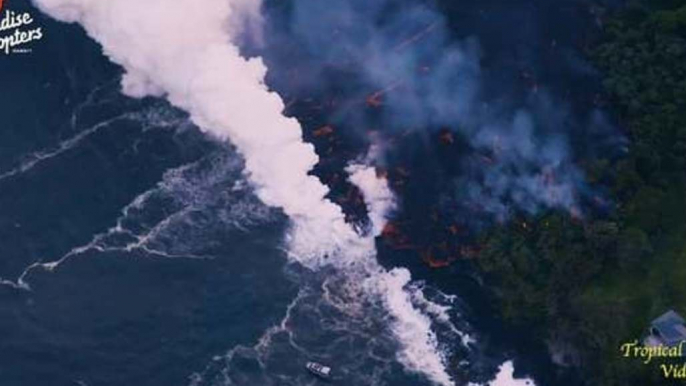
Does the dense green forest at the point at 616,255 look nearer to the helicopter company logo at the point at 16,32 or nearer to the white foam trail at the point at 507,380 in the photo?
the white foam trail at the point at 507,380

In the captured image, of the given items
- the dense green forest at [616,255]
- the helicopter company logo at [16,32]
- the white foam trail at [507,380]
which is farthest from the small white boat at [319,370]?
the helicopter company logo at [16,32]

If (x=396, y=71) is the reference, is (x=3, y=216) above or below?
below

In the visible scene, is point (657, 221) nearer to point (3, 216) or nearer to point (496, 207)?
point (496, 207)

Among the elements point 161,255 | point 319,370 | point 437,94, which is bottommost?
point 319,370

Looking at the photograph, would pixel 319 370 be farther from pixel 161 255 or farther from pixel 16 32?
pixel 16 32

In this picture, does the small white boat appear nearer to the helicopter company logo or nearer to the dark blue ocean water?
the dark blue ocean water

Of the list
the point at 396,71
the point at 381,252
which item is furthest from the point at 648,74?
the point at 381,252

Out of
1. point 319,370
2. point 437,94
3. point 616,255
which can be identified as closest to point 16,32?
point 437,94
